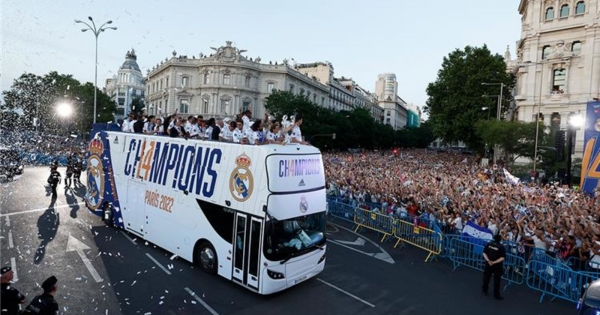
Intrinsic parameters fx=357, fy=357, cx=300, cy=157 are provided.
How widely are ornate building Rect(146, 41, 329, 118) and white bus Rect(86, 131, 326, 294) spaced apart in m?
58.9

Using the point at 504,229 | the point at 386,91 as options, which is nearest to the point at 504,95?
the point at 504,229

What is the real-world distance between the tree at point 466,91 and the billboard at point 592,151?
2401 centimetres

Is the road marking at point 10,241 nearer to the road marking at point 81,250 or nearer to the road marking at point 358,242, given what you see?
the road marking at point 81,250

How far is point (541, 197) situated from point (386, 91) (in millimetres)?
167519

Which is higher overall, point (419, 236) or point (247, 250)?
point (247, 250)

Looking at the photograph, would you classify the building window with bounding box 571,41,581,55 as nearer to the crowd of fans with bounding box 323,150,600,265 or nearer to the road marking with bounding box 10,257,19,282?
the crowd of fans with bounding box 323,150,600,265

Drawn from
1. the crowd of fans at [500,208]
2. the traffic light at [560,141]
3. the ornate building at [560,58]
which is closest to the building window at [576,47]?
the ornate building at [560,58]

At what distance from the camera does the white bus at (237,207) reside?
7.88 meters

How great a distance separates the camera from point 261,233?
7.79m

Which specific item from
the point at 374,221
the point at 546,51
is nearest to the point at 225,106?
the point at 546,51

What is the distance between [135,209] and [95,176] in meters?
3.50

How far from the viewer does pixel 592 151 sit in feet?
65.1

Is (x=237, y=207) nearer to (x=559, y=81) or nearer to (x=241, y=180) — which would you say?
(x=241, y=180)

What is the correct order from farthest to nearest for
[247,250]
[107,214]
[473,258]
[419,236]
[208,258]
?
[107,214] < [419,236] < [473,258] < [208,258] < [247,250]
